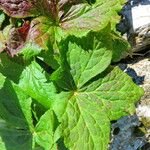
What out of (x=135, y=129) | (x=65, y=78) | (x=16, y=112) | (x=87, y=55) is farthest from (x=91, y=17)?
(x=135, y=129)

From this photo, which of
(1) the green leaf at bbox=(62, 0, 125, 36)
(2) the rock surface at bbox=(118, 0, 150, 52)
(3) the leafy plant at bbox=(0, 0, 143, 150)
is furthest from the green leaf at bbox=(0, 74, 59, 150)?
(2) the rock surface at bbox=(118, 0, 150, 52)

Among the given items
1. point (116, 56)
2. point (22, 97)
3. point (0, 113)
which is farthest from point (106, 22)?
point (0, 113)

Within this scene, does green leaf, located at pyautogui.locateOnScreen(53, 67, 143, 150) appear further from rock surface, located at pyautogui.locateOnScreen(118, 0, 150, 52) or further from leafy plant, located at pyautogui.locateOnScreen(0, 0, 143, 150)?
rock surface, located at pyautogui.locateOnScreen(118, 0, 150, 52)

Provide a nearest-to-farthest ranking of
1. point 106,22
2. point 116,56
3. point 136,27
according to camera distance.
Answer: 1. point 106,22
2. point 116,56
3. point 136,27

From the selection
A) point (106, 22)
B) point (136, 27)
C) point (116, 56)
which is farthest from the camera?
point (136, 27)

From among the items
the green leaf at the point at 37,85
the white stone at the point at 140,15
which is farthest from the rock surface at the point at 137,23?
the green leaf at the point at 37,85

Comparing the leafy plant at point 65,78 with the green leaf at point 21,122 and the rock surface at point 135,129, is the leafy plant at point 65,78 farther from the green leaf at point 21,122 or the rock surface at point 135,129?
the rock surface at point 135,129

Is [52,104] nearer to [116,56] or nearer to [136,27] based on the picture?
[116,56]

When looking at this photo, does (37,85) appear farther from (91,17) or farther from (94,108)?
(91,17)
